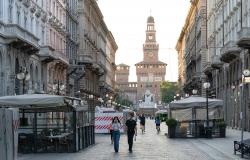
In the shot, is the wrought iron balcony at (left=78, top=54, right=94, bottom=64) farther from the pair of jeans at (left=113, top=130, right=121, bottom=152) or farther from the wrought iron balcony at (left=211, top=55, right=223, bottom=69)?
the pair of jeans at (left=113, top=130, right=121, bottom=152)

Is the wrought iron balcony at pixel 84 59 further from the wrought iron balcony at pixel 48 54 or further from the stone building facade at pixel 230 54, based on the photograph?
the wrought iron balcony at pixel 48 54

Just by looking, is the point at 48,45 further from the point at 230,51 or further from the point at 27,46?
the point at 230,51

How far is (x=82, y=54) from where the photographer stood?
84.9 meters

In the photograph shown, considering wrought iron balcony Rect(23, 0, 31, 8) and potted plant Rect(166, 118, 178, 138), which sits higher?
wrought iron balcony Rect(23, 0, 31, 8)

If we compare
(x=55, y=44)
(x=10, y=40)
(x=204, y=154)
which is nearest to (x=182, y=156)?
(x=204, y=154)

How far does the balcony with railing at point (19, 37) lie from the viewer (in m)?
44.4

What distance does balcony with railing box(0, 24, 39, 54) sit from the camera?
44406 mm

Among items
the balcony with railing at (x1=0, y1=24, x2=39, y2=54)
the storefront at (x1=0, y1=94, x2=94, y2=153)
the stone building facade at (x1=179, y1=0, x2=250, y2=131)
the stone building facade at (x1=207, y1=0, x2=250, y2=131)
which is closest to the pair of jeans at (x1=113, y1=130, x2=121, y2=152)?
the storefront at (x1=0, y1=94, x2=94, y2=153)

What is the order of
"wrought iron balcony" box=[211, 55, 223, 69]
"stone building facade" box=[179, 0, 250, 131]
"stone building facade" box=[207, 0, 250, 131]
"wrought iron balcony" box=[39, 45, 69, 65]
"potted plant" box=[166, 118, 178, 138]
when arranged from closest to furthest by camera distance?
"potted plant" box=[166, 118, 178, 138], "stone building facade" box=[207, 0, 250, 131], "stone building facade" box=[179, 0, 250, 131], "wrought iron balcony" box=[39, 45, 69, 65], "wrought iron balcony" box=[211, 55, 223, 69]

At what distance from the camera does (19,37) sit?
45.2 metres

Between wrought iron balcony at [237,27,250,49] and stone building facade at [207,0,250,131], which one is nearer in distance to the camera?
wrought iron balcony at [237,27,250,49]

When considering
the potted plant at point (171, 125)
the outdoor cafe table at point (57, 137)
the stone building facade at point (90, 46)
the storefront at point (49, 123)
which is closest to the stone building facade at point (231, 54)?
the potted plant at point (171, 125)

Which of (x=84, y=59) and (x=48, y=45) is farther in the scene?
(x=84, y=59)

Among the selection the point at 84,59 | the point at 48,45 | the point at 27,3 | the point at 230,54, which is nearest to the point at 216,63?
the point at 230,54
